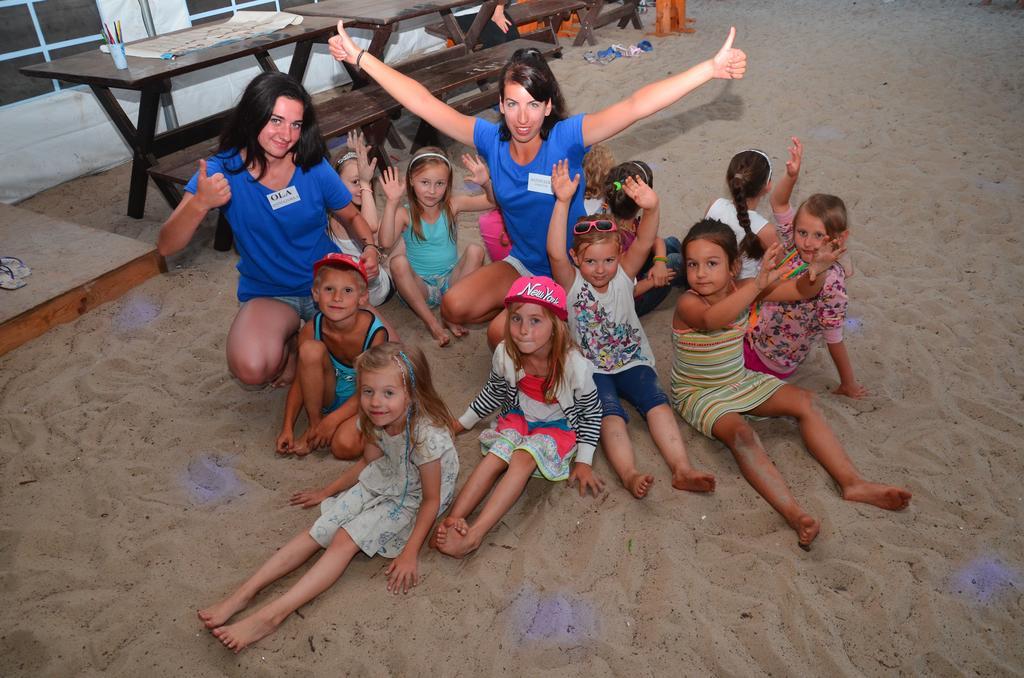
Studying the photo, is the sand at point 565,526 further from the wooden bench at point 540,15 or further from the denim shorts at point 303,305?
the wooden bench at point 540,15

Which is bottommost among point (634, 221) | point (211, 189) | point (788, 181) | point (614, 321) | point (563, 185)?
point (614, 321)

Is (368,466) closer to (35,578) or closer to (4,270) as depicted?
(35,578)

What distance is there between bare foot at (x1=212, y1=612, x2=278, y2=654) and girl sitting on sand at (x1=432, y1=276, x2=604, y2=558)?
0.59 m

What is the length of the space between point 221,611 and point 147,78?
129 inches

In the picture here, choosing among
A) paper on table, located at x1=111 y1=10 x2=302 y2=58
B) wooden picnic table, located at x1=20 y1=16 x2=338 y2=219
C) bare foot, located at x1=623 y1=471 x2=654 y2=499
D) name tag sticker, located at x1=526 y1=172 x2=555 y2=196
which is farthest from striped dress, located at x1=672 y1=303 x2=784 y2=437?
paper on table, located at x1=111 y1=10 x2=302 y2=58

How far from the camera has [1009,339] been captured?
350 cm

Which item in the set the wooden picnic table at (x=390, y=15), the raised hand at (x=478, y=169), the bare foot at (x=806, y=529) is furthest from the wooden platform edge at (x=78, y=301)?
the bare foot at (x=806, y=529)

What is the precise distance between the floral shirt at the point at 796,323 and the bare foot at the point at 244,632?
219 centimetres

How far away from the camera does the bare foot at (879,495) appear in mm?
2586

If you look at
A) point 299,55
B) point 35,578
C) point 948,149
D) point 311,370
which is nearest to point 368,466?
point 311,370

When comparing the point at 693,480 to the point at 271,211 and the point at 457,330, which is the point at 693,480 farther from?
the point at 271,211

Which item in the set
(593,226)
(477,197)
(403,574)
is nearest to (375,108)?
(477,197)

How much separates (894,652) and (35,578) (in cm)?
274

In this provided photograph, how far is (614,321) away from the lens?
2.98 metres
